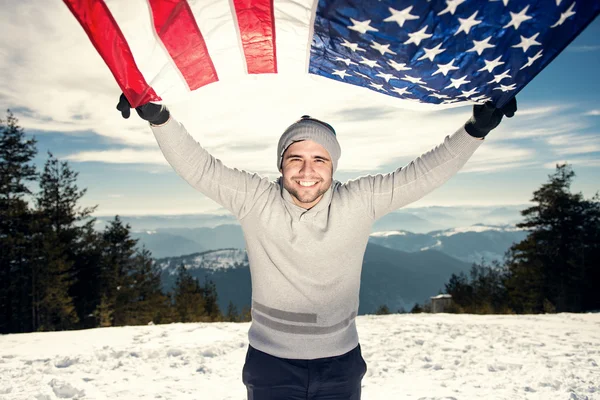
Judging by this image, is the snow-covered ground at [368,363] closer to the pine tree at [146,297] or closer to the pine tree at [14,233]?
the pine tree at [14,233]

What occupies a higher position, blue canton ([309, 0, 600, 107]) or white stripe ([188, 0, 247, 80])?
white stripe ([188, 0, 247, 80])

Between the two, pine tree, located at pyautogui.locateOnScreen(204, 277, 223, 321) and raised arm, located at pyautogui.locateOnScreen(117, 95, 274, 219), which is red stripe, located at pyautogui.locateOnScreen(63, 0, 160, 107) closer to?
raised arm, located at pyautogui.locateOnScreen(117, 95, 274, 219)

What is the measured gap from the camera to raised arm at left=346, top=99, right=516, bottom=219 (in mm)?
2318

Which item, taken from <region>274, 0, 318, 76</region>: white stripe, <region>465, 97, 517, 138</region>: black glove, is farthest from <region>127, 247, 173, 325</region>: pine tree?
<region>465, 97, 517, 138</region>: black glove

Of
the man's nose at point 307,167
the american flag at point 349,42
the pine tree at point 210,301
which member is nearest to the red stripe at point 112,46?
the american flag at point 349,42

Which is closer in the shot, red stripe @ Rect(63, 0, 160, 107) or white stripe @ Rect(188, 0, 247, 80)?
red stripe @ Rect(63, 0, 160, 107)

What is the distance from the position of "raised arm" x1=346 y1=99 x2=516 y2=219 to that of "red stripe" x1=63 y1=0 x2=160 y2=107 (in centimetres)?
143

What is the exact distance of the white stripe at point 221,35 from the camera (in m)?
2.14

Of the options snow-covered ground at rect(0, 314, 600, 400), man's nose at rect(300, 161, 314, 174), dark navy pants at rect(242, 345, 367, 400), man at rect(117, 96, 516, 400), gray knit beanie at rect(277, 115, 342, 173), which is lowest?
snow-covered ground at rect(0, 314, 600, 400)

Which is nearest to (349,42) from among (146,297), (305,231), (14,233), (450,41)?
(450,41)

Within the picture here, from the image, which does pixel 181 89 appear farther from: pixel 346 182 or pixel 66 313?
pixel 66 313

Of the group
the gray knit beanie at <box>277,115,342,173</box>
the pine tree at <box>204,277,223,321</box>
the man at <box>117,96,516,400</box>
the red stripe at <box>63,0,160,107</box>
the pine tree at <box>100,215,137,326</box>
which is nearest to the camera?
the red stripe at <box>63,0,160,107</box>

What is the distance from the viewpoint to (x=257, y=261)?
2232mm

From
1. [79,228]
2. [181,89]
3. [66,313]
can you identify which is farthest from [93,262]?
[181,89]
